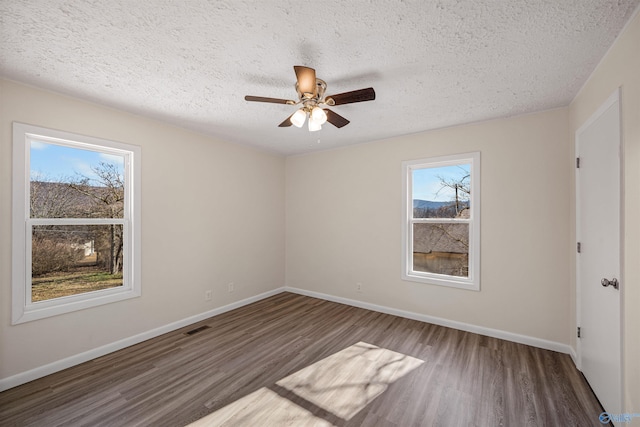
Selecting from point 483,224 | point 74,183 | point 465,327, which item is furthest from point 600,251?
point 74,183

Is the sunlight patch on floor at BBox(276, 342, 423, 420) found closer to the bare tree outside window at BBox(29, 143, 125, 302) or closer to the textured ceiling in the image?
the bare tree outside window at BBox(29, 143, 125, 302)

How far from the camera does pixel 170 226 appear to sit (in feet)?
10.7

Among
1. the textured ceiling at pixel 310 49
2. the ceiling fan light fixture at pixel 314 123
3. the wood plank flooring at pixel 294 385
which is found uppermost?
the textured ceiling at pixel 310 49

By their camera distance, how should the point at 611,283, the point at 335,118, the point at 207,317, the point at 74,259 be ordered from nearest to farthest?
1. the point at 611,283
2. the point at 335,118
3. the point at 74,259
4. the point at 207,317

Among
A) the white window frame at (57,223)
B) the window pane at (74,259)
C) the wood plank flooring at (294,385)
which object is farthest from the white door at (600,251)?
the window pane at (74,259)

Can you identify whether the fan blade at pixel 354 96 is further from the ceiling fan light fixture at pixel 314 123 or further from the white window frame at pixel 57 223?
the white window frame at pixel 57 223

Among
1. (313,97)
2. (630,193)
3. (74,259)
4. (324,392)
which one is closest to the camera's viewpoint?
(630,193)

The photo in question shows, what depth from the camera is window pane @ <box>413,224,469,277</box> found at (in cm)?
337

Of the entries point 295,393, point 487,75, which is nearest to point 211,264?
point 295,393

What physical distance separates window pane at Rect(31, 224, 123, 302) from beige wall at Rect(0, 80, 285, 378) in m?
0.22

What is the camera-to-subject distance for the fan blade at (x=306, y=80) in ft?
5.68

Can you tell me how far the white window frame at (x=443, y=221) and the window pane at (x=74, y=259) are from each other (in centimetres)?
352

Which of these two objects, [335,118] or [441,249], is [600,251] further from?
[335,118]

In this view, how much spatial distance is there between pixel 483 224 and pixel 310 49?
2737 millimetres
